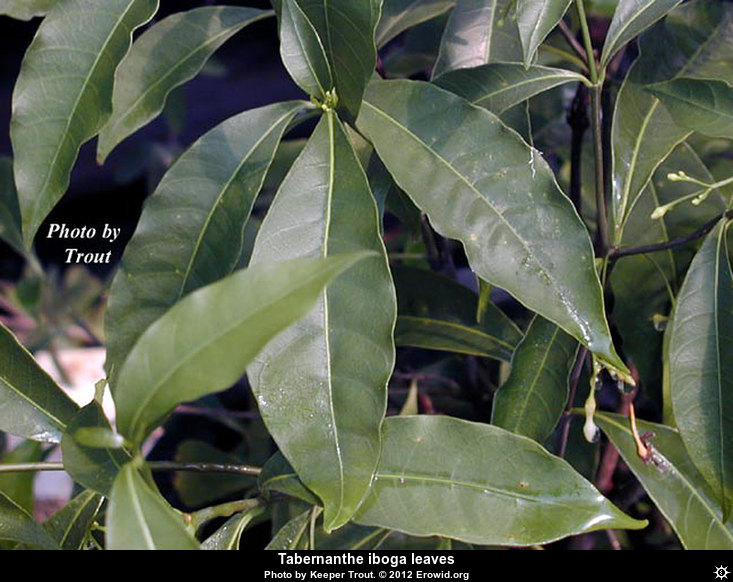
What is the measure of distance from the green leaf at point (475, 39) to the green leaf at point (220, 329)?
34 centimetres

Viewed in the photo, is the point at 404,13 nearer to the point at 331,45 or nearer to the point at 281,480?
the point at 331,45

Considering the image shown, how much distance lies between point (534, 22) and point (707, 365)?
0.28 metres

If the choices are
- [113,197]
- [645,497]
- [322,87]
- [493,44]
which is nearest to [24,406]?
[322,87]

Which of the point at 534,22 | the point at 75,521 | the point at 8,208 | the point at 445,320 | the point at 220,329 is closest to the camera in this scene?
the point at 220,329

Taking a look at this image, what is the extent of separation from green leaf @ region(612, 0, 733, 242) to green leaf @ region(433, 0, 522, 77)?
0.11 metres

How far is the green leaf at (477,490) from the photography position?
0.52 m

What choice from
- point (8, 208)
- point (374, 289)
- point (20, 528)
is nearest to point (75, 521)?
point (20, 528)

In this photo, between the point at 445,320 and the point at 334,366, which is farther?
the point at 445,320

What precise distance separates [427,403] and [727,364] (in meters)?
0.42

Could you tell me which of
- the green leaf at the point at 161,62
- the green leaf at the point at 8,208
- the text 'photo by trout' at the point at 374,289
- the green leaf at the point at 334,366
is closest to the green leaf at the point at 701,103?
the text 'photo by trout' at the point at 374,289

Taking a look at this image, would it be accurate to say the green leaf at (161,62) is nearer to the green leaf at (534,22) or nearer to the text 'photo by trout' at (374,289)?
the text 'photo by trout' at (374,289)

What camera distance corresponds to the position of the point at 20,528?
22.7 inches

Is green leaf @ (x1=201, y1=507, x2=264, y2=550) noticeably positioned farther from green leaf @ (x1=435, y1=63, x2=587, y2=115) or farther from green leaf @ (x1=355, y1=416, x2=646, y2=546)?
green leaf @ (x1=435, y1=63, x2=587, y2=115)

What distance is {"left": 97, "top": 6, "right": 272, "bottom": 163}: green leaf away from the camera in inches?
26.4
